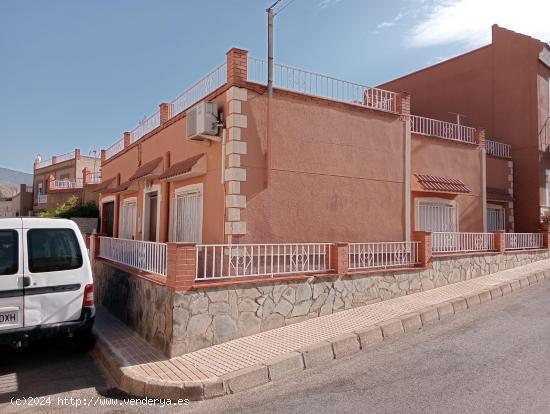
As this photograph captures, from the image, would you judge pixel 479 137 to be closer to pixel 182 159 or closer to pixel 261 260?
pixel 182 159

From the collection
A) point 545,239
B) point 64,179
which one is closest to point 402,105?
point 545,239

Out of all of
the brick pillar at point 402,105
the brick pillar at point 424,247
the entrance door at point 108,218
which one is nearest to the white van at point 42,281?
the brick pillar at point 424,247

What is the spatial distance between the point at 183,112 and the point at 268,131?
9.27 feet

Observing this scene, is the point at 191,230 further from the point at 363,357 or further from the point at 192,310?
the point at 363,357

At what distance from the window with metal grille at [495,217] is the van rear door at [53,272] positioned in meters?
14.0

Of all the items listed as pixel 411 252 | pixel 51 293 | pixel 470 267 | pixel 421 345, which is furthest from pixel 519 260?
pixel 51 293

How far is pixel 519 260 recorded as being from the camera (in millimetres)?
12773

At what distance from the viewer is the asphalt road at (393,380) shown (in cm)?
407

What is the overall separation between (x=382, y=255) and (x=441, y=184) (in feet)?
14.7

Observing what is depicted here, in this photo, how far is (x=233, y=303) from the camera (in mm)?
6094

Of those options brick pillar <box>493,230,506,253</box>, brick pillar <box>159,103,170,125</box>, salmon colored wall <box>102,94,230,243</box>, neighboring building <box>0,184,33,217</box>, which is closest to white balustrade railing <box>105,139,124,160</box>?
salmon colored wall <box>102,94,230,243</box>

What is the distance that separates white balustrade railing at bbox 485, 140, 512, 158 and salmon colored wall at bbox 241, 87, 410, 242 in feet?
20.6

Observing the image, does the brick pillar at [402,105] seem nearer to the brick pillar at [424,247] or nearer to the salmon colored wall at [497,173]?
the brick pillar at [424,247]

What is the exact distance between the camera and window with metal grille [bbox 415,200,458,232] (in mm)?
11625
